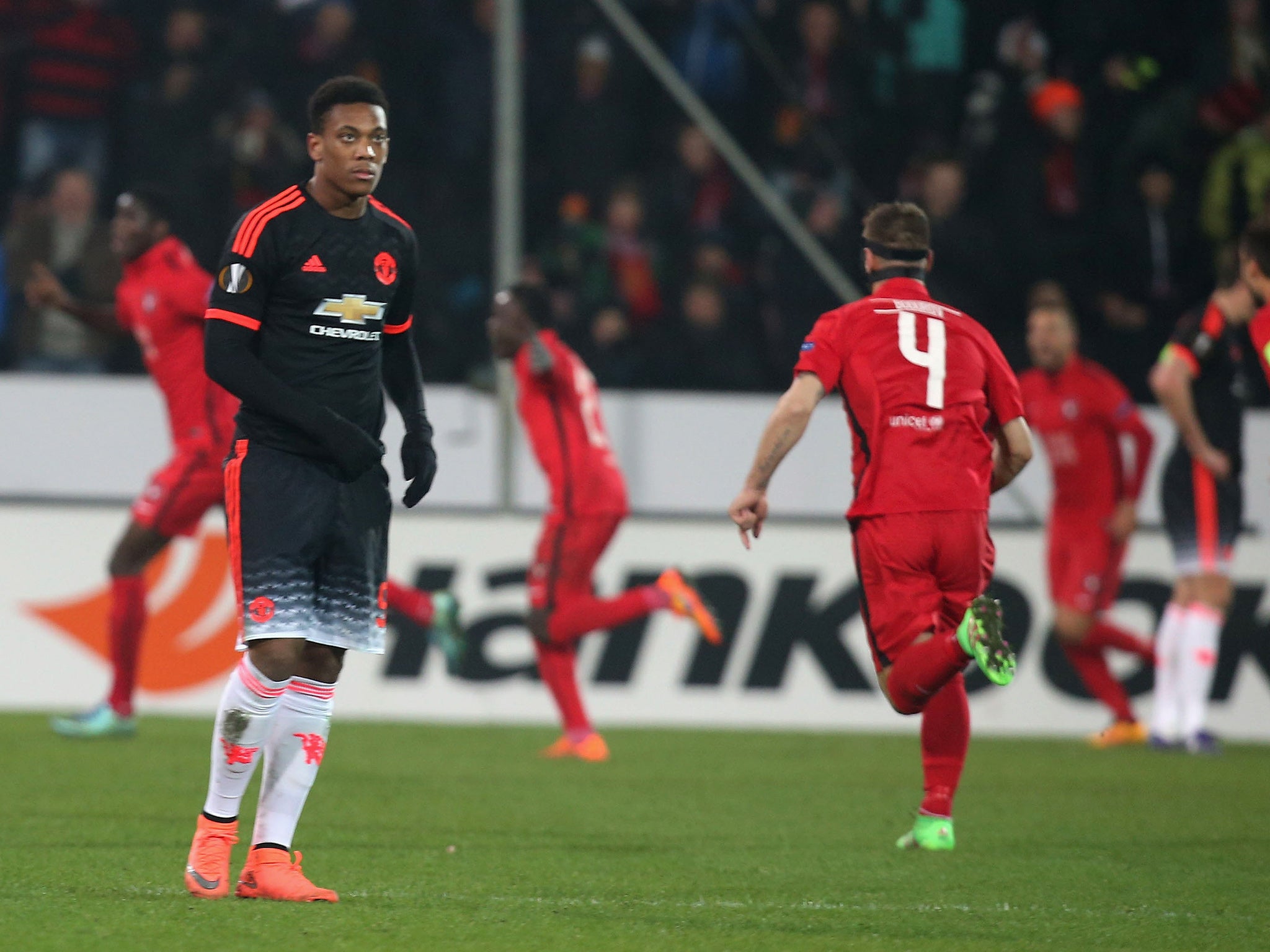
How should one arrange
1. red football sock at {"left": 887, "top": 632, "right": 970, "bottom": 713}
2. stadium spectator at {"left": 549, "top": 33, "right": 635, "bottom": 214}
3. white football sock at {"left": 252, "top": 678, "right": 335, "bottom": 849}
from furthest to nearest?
stadium spectator at {"left": 549, "top": 33, "right": 635, "bottom": 214} → red football sock at {"left": 887, "top": 632, "right": 970, "bottom": 713} → white football sock at {"left": 252, "top": 678, "right": 335, "bottom": 849}

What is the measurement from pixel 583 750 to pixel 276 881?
179 inches

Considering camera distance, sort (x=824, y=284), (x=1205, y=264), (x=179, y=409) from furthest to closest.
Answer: (x=1205, y=264) < (x=824, y=284) < (x=179, y=409)

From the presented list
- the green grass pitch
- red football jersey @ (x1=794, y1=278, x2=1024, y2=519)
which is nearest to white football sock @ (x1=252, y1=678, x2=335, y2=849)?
the green grass pitch

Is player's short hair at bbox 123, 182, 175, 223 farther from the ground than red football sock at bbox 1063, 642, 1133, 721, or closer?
farther from the ground

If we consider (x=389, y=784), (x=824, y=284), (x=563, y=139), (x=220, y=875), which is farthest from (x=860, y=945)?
(x=563, y=139)

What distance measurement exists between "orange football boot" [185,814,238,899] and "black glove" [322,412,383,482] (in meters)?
0.94

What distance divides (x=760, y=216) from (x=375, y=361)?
23.0 ft

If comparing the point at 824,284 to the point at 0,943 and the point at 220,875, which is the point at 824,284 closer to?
the point at 220,875

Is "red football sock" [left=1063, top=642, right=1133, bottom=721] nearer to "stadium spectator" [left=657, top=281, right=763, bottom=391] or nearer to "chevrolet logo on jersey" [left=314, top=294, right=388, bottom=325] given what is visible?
"stadium spectator" [left=657, top=281, right=763, bottom=391]

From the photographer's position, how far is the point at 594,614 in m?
9.49

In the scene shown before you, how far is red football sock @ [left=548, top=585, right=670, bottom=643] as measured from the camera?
9.47 meters

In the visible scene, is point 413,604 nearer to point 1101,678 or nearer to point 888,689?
point 1101,678

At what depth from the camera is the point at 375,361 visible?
5211mm

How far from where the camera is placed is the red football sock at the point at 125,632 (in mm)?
9648
